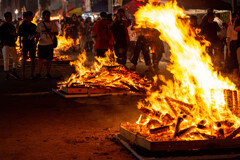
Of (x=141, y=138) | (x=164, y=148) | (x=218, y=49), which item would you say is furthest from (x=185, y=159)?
(x=218, y=49)

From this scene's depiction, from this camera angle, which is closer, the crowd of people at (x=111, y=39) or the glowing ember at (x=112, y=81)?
the glowing ember at (x=112, y=81)

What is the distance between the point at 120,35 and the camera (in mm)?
15617

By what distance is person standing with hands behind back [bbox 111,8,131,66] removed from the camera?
15531 millimetres

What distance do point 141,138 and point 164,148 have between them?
367mm

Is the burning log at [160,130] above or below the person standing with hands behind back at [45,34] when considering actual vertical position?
below

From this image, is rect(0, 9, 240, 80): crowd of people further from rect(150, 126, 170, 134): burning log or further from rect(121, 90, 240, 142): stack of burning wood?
rect(150, 126, 170, 134): burning log

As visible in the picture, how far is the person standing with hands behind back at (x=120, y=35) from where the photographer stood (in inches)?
611

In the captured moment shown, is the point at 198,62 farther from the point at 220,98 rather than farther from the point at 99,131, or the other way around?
the point at 99,131

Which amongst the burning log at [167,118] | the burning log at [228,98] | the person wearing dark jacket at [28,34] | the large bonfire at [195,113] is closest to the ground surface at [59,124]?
the large bonfire at [195,113]

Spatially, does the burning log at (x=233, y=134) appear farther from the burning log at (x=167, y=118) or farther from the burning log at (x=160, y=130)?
the burning log at (x=167, y=118)

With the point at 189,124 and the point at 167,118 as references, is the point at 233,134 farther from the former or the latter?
the point at 167,118

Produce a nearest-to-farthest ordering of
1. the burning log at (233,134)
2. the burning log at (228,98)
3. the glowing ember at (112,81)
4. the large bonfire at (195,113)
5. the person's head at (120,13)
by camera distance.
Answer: the burning log at (233,134) → the large bonfire at (195,113) → the burning log at (228,98) → the glowing ember at (112,81) → the person's head at (120,13)

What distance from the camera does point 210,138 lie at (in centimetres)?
579

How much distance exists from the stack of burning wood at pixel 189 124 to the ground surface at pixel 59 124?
0.48 m
